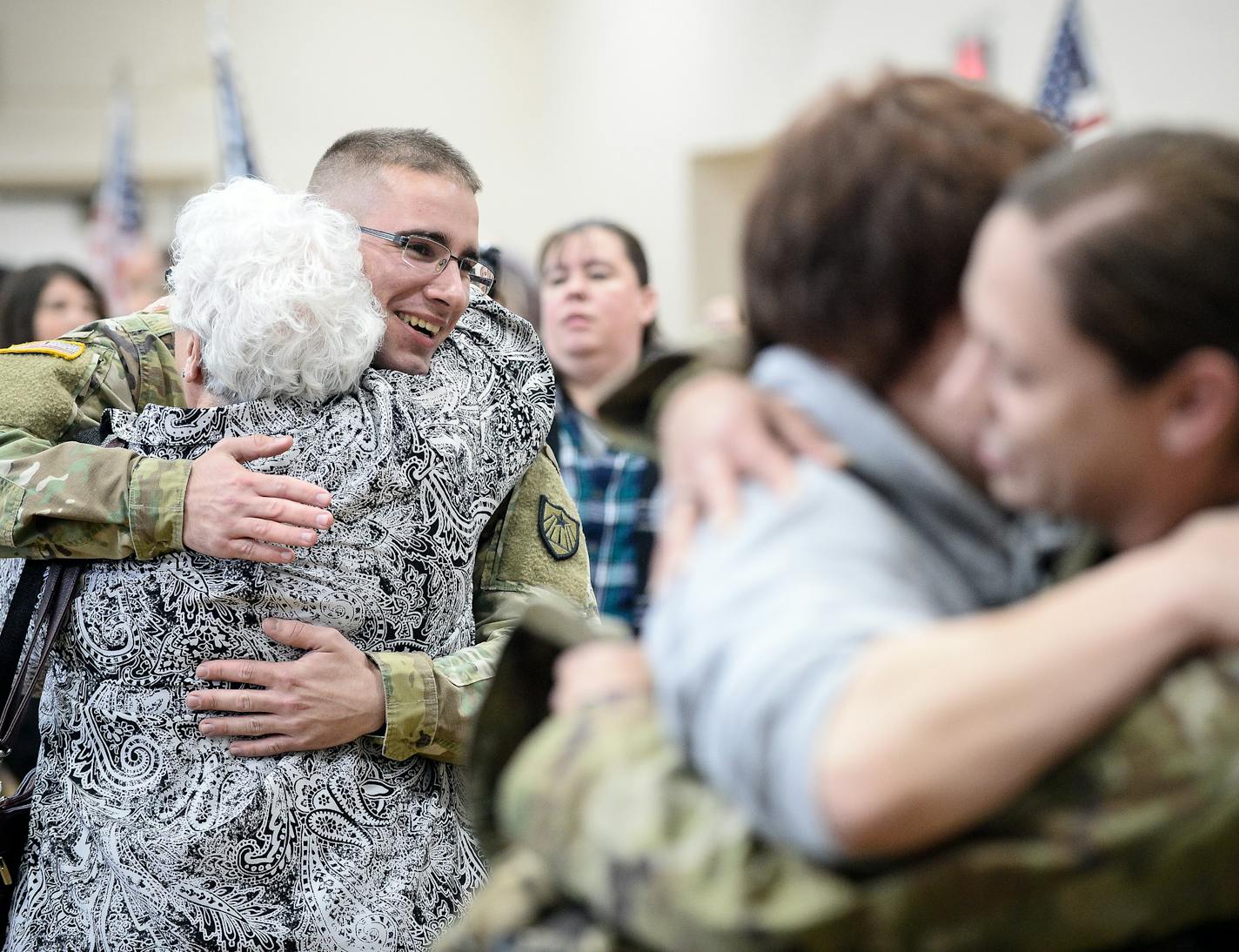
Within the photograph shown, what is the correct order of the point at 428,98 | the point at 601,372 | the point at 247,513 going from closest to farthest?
the point at 247,513
the point at 601,372
the point at 428,98

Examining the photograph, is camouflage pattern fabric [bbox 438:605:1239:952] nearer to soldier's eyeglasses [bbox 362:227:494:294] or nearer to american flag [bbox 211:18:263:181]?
soldier's eyeglasses [bbox 362:227:494:294]

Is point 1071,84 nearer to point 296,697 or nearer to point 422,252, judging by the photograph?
point 422,252

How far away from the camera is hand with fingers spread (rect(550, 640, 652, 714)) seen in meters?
0.88

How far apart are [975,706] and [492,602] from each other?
49.8 inches

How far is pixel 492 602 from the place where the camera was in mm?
1855

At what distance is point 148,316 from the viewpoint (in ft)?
5.96

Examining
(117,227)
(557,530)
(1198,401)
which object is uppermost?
(1198,401)

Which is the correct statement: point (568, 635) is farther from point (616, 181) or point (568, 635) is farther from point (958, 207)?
point (616, 181)

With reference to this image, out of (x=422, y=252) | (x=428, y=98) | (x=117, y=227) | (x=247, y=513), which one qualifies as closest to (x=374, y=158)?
(x=422, y=252)

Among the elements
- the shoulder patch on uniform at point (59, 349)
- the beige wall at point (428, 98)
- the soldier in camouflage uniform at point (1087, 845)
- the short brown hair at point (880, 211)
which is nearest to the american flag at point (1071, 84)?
the beige wall at point (428, 98)

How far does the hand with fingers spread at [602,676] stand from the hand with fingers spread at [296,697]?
693mm

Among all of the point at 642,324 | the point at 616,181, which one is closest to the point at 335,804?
the point at 642,324

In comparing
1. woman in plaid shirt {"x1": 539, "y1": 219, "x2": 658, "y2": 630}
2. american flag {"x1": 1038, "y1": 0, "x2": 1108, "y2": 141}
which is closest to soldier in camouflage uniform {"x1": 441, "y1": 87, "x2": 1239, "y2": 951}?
woman in plaid shirt {"x1": 539, "y1": 219, "x2": 658, "y2": 630}

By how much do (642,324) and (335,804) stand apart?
2.38 m
